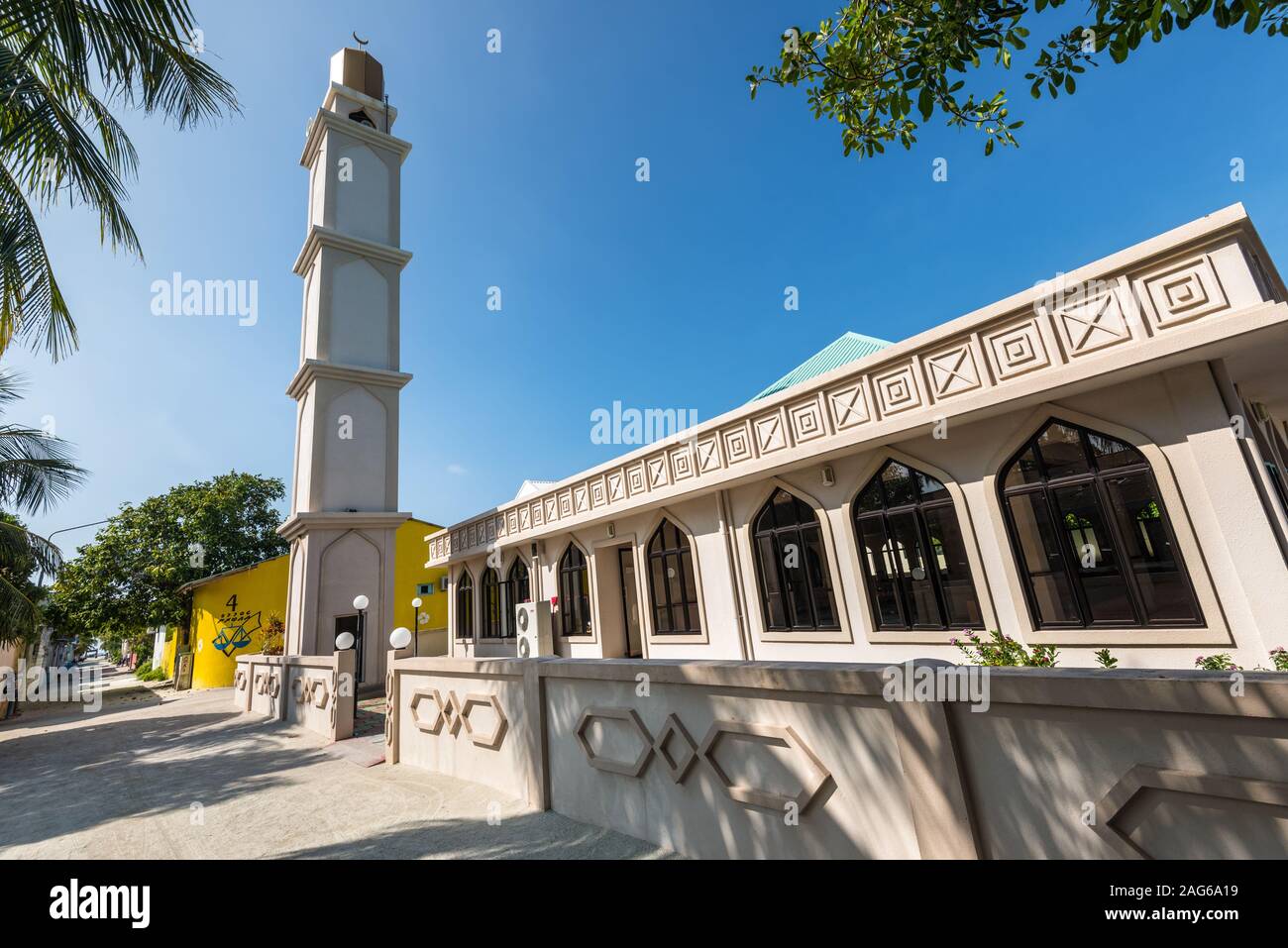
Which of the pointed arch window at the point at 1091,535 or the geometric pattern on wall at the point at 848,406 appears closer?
the pointed arch window at the point at 1091,535

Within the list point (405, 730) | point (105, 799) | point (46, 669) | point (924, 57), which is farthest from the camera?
point (46, 669)

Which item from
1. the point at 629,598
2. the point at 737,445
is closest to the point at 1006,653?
the point at 737,445

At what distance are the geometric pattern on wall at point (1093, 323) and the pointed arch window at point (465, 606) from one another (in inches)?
674

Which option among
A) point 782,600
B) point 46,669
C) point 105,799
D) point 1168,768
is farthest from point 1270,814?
point 46,669

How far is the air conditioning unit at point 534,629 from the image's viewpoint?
12852 millimetres

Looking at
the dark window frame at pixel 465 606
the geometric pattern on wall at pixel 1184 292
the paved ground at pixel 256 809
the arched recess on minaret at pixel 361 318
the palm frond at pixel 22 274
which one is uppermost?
the arched recess on minaret at pixel 361 318

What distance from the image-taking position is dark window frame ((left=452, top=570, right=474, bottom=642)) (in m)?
18.6

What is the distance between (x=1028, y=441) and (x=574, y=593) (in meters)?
10.8

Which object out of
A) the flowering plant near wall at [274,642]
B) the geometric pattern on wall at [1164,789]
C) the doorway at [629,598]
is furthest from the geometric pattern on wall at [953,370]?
the flowering plant near wall at [274,642]

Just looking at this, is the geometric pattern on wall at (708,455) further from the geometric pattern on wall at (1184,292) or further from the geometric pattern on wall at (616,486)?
the geometric pattern on wall at (1184,292)

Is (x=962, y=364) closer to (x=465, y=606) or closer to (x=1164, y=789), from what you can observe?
(x=1164, y=789)

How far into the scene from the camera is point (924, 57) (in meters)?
4.22
